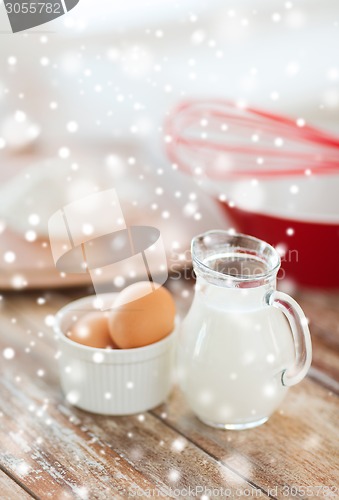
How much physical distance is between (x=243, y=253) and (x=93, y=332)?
0.20 m

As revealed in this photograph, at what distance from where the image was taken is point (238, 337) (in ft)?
2.55

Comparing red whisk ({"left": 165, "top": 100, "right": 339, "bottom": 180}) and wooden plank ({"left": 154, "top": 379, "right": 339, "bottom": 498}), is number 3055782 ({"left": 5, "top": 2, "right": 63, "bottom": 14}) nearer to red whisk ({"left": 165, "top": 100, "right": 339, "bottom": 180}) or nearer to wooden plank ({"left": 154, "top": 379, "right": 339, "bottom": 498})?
red whisk ({"left": 165, "top": 100, "right": 339, "bottom": 180})

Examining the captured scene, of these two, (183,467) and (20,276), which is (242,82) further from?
(183,467)

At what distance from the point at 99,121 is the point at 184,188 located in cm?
28

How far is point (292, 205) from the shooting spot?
3.98ft

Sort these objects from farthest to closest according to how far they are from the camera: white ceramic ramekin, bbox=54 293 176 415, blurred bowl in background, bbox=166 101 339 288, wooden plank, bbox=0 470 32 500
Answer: blurred bowl in background, bbox=166 101 339 288 < white ceramic ramekin, bbox=54 293 176 415 < wooden plank, bbox=0 470 32 500

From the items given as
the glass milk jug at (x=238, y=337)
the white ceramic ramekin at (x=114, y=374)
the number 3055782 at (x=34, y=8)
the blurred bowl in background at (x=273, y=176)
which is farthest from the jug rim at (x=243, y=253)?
the number 3055782 at (x=34, y=8)

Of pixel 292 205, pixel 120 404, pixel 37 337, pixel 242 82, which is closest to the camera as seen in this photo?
pixel 120 404

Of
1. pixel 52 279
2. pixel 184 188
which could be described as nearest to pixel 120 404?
pixel 52 279

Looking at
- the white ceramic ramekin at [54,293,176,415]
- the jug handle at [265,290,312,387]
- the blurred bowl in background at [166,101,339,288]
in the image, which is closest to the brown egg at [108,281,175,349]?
the white ceramic ramekin at [54,293,176,415]

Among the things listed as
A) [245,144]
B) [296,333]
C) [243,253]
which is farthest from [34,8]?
[296,333]

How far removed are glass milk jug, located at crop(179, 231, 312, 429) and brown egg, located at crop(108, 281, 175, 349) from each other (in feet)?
0.10

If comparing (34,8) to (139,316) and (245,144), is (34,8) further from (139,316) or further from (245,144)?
(139,316)

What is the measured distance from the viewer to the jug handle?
779 mm
